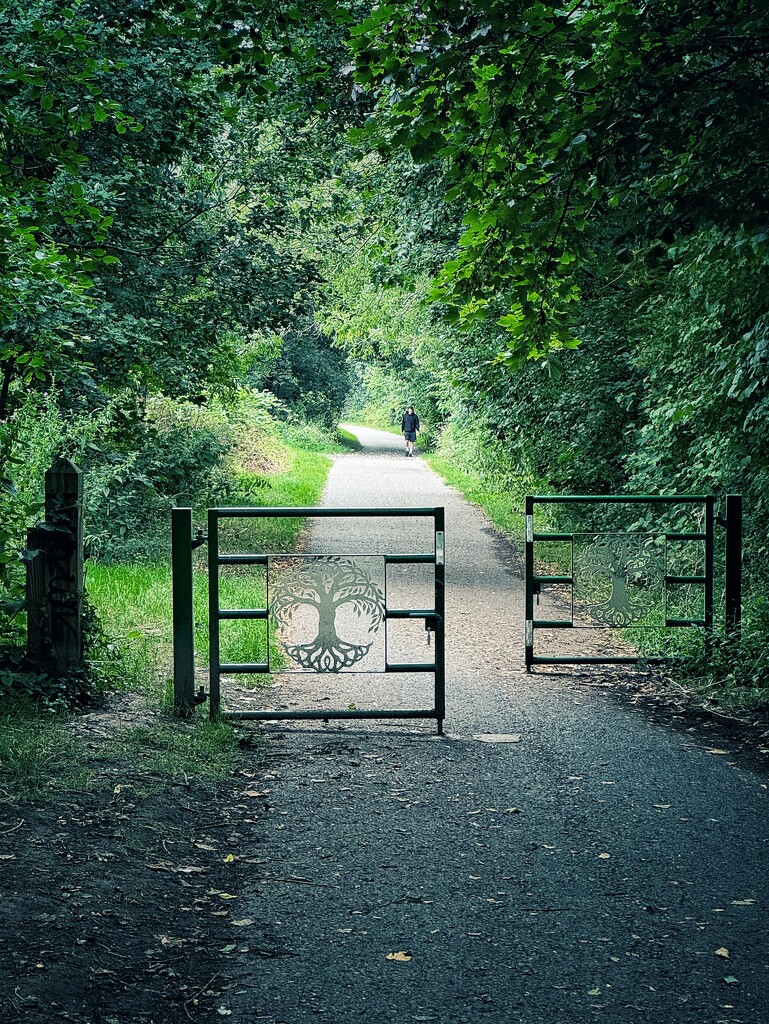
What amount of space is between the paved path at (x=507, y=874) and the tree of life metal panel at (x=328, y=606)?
493 mm

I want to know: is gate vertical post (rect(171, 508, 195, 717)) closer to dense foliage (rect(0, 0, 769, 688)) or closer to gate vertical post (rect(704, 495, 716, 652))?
dense foliage (rect(0, 0, 769, 688))

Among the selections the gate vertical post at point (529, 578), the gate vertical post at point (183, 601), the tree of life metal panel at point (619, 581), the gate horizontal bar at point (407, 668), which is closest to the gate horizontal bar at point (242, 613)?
the gate vertical post at point (183, 601)

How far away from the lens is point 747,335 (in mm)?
8844

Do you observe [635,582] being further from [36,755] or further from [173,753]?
[36,755]

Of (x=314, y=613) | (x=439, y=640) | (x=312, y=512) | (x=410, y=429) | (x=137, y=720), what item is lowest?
(x=137, y=720)

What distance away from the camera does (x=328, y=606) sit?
7879 mm

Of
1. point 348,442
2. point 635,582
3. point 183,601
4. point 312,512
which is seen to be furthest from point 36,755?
point 348,442

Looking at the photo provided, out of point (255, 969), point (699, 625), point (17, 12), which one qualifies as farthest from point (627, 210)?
point (255, 969)

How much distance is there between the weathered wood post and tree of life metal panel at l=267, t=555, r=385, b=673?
51.1 inches

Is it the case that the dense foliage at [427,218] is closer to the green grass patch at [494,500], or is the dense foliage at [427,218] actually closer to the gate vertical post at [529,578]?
the green grass patch at [494,500]

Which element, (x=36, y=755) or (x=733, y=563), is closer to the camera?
(x=36, y=755)

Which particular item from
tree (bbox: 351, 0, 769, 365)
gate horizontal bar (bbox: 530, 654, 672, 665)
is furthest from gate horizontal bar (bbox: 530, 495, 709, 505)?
tree (bbox: 351, 0, 769, 365)

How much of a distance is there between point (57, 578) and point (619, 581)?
441 cm

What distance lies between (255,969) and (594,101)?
6.01 m
